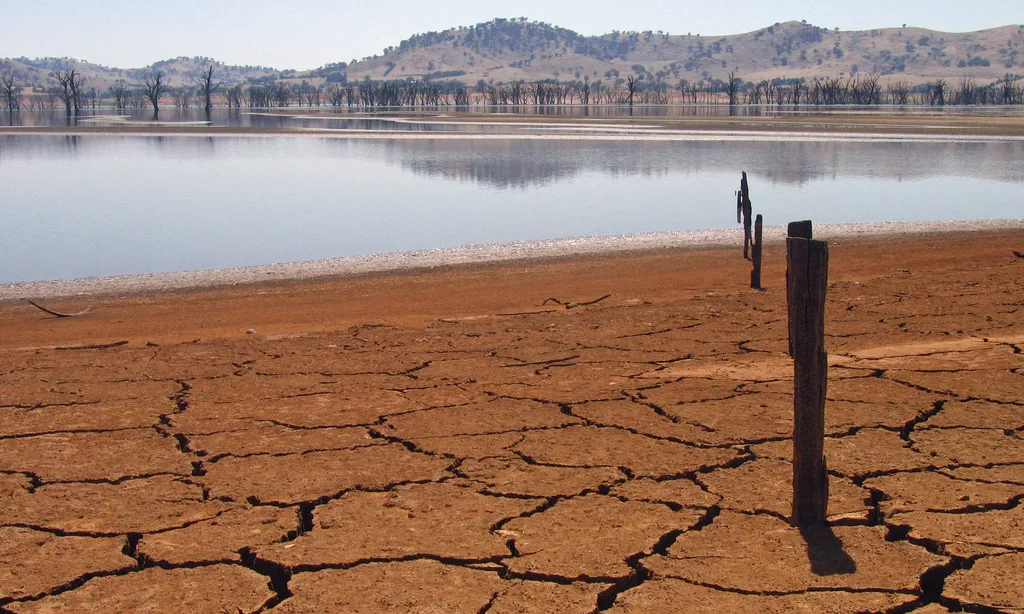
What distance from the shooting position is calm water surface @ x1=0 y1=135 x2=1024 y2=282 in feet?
53.1

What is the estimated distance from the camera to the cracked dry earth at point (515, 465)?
12.9 feet

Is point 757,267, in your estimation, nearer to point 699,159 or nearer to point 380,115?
point 699,159

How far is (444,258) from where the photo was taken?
45.8 ft

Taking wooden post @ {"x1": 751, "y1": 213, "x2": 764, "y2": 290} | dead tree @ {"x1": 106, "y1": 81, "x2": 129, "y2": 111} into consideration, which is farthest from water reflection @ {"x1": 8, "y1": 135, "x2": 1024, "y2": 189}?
dead tree @ {"x1": 106, "y1": 81, "x2": 129, "y2": 111}

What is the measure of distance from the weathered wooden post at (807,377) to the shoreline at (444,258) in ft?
29.9

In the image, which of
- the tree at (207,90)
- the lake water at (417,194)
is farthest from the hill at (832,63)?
the lake water at (417,194)

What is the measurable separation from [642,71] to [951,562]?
189m

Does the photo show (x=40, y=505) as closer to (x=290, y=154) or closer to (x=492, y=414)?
(x=492, y=414)

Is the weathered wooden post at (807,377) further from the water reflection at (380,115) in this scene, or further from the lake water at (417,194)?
the water reflection at (380,115)

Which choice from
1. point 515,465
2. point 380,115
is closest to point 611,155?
point 515,465

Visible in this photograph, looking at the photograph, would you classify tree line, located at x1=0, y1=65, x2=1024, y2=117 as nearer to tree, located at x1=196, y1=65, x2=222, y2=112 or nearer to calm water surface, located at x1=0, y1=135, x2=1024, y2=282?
tree, located at x1=196, y1=65, x2=222, y2=112

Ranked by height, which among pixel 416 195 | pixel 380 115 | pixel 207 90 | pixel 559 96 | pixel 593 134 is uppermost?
pixel 559 96

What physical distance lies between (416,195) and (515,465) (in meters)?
17.4

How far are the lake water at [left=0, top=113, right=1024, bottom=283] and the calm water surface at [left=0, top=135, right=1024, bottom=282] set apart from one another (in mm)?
57
